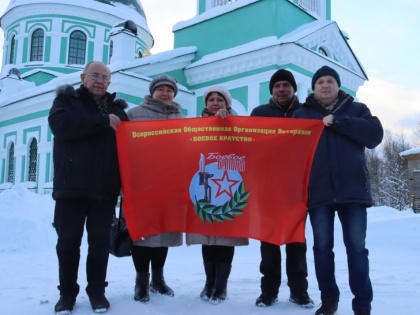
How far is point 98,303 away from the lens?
→ 11.2 ft

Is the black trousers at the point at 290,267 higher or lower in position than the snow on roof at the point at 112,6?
lower

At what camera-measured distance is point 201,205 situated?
3.75 meters

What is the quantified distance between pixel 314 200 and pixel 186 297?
1.50m

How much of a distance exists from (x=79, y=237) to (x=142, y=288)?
2.35ft

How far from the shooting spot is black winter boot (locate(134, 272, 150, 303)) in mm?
3684

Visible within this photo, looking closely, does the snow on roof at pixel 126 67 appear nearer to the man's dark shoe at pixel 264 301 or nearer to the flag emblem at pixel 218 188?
the flag emblem at pixel 218 188

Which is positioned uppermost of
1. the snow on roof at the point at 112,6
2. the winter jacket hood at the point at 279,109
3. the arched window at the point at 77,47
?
the snow on roof at the point at 112,6

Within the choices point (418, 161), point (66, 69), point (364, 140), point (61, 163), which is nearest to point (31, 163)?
point (66, 69)

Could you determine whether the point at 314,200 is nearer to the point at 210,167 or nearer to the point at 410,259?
the point at 210,167

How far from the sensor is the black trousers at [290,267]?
3656mm

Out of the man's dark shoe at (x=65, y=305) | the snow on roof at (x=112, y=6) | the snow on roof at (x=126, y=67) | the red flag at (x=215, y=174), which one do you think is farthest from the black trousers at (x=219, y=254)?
the snow on roof at (x=112, y=6)

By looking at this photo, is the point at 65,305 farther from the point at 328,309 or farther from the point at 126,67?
the point at 126,67

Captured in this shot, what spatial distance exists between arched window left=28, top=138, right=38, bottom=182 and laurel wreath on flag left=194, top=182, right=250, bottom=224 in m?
16.8

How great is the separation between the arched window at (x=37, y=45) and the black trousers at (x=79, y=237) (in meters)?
23.9
